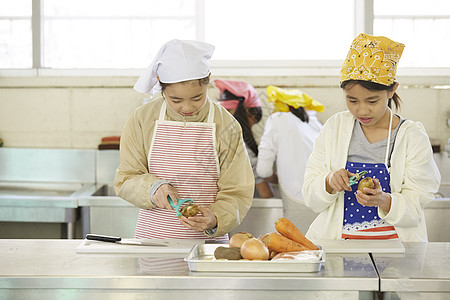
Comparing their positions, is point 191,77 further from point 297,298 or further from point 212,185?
point 297,298

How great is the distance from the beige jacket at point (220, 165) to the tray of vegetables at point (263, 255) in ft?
1.04

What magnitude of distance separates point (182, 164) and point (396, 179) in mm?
654

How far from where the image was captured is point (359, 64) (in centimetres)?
166

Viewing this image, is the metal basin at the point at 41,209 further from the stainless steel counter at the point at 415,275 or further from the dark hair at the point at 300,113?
the stainless steel counter at the point at 415,275

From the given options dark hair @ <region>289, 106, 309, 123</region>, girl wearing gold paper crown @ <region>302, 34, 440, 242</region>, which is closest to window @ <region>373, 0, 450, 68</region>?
dark hair @ <region>289, 106, 309, 123</region>

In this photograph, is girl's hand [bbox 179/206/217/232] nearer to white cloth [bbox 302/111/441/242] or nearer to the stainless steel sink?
white cloth [bbox 302/111/441/242]

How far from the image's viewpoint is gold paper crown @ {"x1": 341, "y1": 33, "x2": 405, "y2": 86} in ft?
5.38

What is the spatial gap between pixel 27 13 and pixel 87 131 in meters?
0.83

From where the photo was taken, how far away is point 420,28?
3490 millimetres

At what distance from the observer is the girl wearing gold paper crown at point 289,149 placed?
272cm

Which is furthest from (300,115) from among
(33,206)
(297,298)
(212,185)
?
(297,298)

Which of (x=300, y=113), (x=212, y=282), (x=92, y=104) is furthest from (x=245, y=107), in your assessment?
(x=212, y=282)

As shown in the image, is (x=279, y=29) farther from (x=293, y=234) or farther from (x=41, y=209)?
(x=293, y=234)

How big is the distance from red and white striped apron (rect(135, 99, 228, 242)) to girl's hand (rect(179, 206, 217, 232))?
0.15 meters
